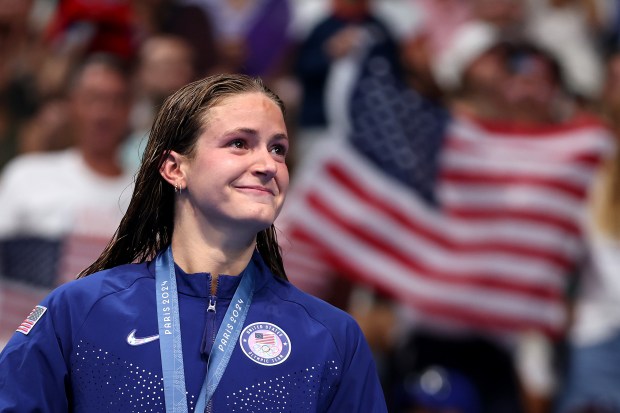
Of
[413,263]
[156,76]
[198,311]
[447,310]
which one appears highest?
[198,311]

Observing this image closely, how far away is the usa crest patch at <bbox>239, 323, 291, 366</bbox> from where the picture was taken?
10.7 feet

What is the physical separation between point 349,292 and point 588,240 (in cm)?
154

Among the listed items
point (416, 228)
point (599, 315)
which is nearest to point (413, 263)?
point (416, 228)

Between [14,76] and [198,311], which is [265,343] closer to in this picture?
[198,311]

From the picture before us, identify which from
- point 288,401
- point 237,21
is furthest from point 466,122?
point 288,401

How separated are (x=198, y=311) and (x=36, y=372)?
0.40m

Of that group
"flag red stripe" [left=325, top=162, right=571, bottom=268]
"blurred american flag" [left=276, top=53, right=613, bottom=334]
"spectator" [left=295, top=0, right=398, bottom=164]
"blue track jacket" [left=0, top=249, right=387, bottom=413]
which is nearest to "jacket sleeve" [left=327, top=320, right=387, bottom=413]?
"blue track jacket" [left=0, top=249, right=387, bottom=413]

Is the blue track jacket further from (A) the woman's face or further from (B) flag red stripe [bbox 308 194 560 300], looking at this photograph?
(B) flag red stripe [bbox 308 194 560 300]

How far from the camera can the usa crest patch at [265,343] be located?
3266mm

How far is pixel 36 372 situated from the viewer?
125 inches

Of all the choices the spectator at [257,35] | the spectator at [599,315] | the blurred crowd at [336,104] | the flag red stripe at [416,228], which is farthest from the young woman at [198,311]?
the spectator at [257,35]

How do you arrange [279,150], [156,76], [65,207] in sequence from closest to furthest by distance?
[279,150] < [65,207] < [156,76]

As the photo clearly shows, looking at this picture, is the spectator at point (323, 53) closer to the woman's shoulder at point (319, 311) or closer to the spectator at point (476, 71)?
the spectator at point (476, 71)

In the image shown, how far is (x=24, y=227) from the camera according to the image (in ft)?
26.0
